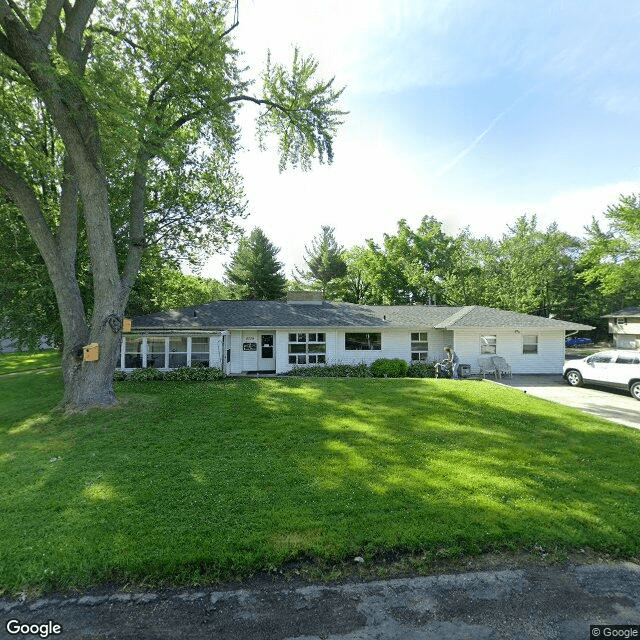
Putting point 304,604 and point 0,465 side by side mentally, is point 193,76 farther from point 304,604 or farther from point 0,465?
point 304,604

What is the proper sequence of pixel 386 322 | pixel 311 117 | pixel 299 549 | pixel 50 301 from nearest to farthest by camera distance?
pixel 299 549 → pixel 311 117 → pixel 50 301 → pixel 386 322

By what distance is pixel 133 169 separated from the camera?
33.2 ft

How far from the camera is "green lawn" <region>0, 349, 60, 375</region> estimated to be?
2069 cm

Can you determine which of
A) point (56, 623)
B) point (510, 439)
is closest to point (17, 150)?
point (56, 623)

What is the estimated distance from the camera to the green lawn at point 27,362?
20689 millimetres

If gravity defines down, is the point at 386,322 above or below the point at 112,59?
below

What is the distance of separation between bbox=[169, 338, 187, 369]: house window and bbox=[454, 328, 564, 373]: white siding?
13.5 m

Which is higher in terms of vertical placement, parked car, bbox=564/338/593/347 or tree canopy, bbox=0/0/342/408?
tree canopy, bbox=0/0/342/408

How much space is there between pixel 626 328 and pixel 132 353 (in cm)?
3896

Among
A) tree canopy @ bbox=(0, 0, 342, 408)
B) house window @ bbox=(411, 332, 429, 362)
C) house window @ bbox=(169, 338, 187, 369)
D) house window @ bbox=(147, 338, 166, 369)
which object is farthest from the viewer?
house window @ bbox=(411, 332, 429, 362)

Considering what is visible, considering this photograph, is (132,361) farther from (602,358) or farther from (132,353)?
(602,358)

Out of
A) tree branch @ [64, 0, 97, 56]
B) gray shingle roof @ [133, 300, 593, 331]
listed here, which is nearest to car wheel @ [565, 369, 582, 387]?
gray shingle roof @ [133, 300, 593, 331]

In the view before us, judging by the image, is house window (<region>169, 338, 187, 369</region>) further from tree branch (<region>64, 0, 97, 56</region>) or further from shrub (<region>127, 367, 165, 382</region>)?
tree branch (<region>64, 0, 97, 56</region>)

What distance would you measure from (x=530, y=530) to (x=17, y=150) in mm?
19140
